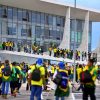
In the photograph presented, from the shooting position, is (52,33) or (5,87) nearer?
(5,87)

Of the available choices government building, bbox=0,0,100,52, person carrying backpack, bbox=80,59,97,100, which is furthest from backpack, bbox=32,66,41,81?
government building, bbox=0,0,100,52

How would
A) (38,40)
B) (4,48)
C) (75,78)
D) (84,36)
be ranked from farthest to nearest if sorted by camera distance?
(84,36)
(38,40)
(4,48)
(75,78)

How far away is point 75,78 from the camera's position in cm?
3884

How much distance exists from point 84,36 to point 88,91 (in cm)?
5785

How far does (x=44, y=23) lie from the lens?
6800cm

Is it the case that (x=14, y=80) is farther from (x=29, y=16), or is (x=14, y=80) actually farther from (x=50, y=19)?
(x=50, y=19)

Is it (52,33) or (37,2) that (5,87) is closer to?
(37,2)

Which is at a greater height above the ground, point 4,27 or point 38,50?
point 4,27

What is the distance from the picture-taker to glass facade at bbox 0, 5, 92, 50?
6216 cm

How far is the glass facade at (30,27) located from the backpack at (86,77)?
151 ft

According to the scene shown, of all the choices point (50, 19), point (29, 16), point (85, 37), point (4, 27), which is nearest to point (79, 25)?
point (85, 37)

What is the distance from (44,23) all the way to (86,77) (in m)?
52.9

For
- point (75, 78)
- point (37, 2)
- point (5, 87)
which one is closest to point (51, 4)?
point (37, 2)

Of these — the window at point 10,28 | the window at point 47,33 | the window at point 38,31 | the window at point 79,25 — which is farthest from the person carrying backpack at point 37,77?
the window at point 79,25
